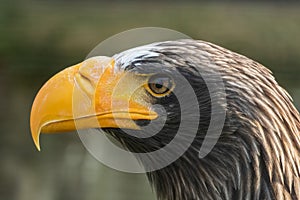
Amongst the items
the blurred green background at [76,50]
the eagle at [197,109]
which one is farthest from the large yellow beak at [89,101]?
the blurred green background at [76,50]

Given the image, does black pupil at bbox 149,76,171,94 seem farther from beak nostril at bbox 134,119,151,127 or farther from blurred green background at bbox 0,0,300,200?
blurred green background at bbox 0,0,300,200

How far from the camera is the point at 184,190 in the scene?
273 centimetres

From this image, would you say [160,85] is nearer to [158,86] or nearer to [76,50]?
[158,86]

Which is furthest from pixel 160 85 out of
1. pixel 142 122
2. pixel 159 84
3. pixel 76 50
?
pixel 76 50

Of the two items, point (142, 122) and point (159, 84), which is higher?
point (159, 84)

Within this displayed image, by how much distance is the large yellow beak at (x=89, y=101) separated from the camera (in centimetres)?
257

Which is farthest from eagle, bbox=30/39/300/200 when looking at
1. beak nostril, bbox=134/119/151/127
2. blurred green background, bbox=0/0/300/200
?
blurred green background, bbox=0/0/300/200

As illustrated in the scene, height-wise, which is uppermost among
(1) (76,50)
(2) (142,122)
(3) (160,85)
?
(3) (160,85)

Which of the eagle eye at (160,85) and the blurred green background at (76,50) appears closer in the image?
the eagle eye at (160,85)

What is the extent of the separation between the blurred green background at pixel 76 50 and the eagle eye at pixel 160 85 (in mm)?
1718

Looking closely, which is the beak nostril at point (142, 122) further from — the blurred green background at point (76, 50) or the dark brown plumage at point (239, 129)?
the blurred green background at point (76, 50)

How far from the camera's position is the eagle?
8.50ft

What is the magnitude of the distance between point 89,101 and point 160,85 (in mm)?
178

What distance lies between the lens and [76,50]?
4.53m
